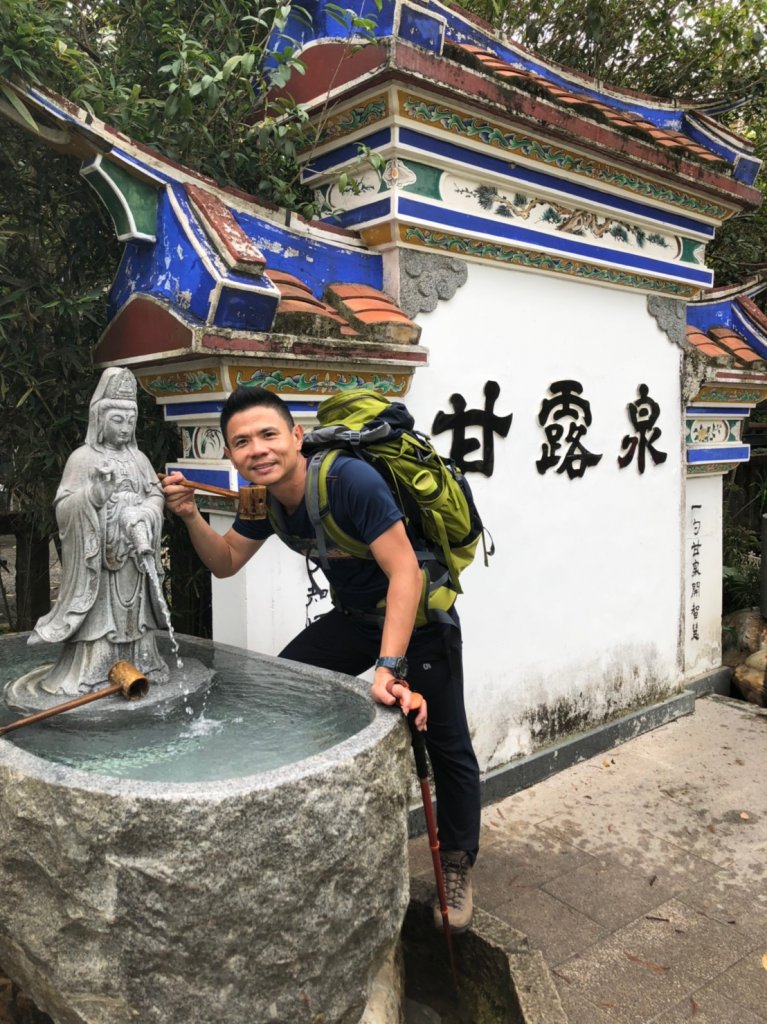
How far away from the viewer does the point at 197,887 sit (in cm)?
180

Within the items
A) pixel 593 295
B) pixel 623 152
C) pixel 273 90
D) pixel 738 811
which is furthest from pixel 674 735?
pixel 273 90

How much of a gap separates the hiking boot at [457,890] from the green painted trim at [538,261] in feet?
8.45

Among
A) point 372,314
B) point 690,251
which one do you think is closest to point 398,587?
point 372,314

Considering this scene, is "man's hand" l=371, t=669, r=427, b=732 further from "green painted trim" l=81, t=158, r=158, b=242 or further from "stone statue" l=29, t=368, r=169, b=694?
"green painted trim" l=81, t=158, r=158, b=242

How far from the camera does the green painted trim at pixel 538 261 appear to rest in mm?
3756

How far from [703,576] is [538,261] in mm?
2835

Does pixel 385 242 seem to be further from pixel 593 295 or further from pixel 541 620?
pixel 541 620

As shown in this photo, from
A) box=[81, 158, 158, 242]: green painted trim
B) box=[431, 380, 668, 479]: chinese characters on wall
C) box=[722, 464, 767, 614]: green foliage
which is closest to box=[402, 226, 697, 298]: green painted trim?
box=[431, 380, 668, 479]: chinese characters on wall

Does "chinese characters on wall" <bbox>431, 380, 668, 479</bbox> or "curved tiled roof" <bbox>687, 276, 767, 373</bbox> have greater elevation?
"curved tiled roof" <bbox>687, 276, 767, 373</bbox>

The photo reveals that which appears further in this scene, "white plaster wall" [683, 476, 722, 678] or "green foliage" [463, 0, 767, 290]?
"green foliage" [463, 0, 767, 290]

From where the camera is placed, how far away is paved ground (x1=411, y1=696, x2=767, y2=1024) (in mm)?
2824

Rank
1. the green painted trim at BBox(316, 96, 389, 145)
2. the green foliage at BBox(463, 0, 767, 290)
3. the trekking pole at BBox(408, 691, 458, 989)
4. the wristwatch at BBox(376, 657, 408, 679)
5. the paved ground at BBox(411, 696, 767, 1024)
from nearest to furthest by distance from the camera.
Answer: the wristwatch at BBox(376, 657, 408, 679), the trekking pole at BBox(408, 691, 458, 989), the paved ground at BBox(411, 696, 767, 1024), the green painted trim at BBox(316, 96, 389, 145), the green foliage at BBox(463, 0, 767, 290)

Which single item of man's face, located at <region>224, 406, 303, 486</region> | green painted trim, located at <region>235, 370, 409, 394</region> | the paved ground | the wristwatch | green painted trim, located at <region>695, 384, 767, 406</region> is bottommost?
the paved ground

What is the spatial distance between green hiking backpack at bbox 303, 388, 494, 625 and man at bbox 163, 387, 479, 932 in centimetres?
5
